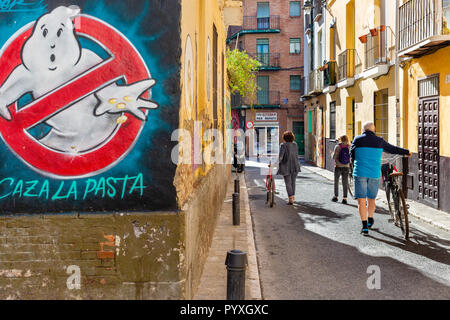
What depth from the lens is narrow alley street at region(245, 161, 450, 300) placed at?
5059 mm

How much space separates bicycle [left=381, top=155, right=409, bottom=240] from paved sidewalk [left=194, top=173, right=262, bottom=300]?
237 centimetres

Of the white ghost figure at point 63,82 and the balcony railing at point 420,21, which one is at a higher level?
the balcony railing at point 420,21

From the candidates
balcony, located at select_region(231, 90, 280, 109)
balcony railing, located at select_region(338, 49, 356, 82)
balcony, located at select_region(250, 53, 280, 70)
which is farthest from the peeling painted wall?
balcony, located at select_region(250, 53, 280, 70)

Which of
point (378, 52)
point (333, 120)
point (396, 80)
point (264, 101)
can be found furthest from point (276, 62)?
point (396, 80)

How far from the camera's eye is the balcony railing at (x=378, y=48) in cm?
1410

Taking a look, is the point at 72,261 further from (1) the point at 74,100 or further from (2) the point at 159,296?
(1) the point at 74,100

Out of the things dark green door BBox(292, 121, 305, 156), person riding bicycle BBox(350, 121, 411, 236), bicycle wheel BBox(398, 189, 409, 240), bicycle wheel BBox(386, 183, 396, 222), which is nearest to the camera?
bicycle wheel BBox(398, 189, 409, 240)

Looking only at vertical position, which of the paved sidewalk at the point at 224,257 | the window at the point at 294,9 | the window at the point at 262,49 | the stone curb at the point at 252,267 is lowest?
the stone curb at the point at 252,267

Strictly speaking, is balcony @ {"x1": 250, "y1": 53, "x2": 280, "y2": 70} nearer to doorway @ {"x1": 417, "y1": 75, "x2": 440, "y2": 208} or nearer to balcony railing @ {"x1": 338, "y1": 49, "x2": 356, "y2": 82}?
balcony railing @ {"x1": 338, "y1": 49, "x2": 356, "y2": 82}

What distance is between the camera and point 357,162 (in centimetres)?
762

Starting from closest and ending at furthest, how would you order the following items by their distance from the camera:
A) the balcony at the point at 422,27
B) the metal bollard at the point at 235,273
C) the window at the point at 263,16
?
the metal bollard at the point at 235,273, the balcony at the point at 422,27, the window at the point at 263,16

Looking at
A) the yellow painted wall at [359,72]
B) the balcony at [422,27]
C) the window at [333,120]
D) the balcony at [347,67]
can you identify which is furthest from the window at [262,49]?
the balcony at [422,27]

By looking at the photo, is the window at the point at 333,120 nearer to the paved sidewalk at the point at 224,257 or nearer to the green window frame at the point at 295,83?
the paved sidewalk at the point at 224,257

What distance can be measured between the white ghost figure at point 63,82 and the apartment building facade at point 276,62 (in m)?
33.7
